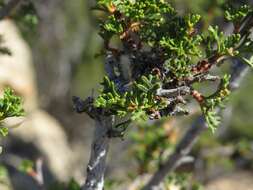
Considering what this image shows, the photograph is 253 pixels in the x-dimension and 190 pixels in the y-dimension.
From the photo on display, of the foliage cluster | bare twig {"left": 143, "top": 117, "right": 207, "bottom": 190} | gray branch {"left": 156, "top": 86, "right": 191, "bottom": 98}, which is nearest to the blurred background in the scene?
bare twig {"left": 143, "top": 117, "right": 207, "bottom": 190}

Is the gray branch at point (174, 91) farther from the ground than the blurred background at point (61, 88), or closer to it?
farther from the ground

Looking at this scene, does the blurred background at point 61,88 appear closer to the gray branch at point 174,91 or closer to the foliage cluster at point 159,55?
the foliage cluster at point 159,55

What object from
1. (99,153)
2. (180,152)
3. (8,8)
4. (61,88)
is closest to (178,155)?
(180,152)

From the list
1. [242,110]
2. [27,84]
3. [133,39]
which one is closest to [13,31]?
[27,84]

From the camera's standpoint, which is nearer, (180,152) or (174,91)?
(174,91)

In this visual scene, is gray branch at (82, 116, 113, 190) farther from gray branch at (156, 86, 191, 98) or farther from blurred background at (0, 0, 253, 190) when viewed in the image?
blurred background at (0, 0, 253, 190)

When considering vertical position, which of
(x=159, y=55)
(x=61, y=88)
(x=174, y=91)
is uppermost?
(x=159, y=55)

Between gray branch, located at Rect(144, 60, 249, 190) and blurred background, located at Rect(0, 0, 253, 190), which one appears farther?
blurred background, located at Rect(0, 0, 253, 190)

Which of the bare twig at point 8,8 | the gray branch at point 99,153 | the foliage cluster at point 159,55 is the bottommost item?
the gray branch at point 99,153

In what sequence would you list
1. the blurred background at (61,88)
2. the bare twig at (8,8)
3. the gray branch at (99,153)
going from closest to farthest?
the gray branch at (99,153), the bare twig at (8,8), the blurred background at (61,88)

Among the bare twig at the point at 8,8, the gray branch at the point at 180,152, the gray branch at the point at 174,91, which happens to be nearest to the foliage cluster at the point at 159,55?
the gray branch at the point at 174,91

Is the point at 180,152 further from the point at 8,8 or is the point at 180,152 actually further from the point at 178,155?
the point at 8,8

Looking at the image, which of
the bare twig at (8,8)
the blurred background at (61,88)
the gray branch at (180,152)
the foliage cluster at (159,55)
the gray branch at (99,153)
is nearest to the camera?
the foliage cluster at (159,55)
